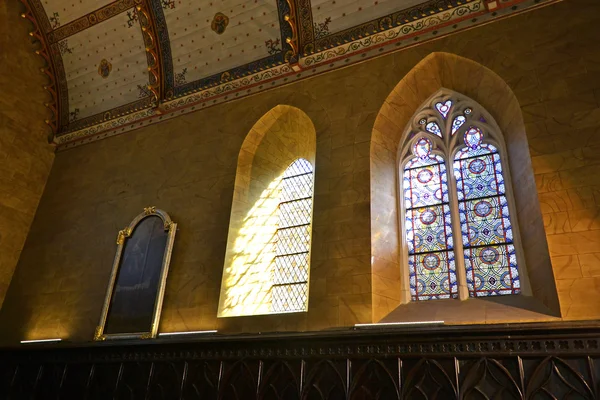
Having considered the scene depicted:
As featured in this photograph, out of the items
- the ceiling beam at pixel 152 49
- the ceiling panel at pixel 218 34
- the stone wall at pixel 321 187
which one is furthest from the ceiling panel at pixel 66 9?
the stone wall at pixel 321 187

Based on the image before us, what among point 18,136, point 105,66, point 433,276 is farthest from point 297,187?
point 18,136

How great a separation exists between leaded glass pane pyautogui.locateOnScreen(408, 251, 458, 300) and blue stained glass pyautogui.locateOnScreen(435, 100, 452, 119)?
6.55 feet

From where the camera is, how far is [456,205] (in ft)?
19.4

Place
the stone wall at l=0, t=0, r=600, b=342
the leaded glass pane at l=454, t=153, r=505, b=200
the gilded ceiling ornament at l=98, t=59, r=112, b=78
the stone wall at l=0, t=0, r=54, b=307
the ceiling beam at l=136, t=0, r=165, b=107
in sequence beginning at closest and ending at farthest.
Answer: the stone wall at l=0, t=0, r=600, b=342 → the leaded glass pane at l=454, t=153, r=505, b=200 → the ceiling beam at l=136, t=0, r=165, b=107 → the stone wall at l=0, t=0, r=54, b=307 → the gilded ceiling ornament at l=98, t=59, r=112, b=78

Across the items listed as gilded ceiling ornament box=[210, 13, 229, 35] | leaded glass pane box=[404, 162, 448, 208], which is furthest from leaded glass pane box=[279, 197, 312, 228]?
gilded ceiling ornament box=[210, 13, 229, 35]

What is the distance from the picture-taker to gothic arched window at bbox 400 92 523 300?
5.46 m

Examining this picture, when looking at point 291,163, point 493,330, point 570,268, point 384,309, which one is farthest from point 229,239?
point 570,268

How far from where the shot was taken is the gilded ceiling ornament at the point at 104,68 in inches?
363

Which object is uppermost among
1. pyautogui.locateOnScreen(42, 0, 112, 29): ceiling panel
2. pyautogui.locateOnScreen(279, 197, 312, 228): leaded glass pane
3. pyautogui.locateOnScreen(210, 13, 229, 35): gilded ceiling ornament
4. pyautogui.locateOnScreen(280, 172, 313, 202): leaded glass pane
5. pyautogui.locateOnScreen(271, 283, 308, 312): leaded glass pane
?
pyautogui.locateOnScreen(42, 0, 112, 29): ceiling panel

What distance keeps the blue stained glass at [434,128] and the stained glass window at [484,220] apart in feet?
1.16

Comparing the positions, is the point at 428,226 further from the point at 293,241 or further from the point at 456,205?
the point at 293,241

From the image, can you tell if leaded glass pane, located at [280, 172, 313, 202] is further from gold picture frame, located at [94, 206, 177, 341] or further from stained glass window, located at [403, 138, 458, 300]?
gold picture frame, located at [94, 206, 177, 341]

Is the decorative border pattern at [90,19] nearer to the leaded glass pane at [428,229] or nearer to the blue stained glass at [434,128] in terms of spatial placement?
the blue stained glass at [434,128]

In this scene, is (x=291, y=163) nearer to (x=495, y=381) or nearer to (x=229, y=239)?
(x=229, y=239)
